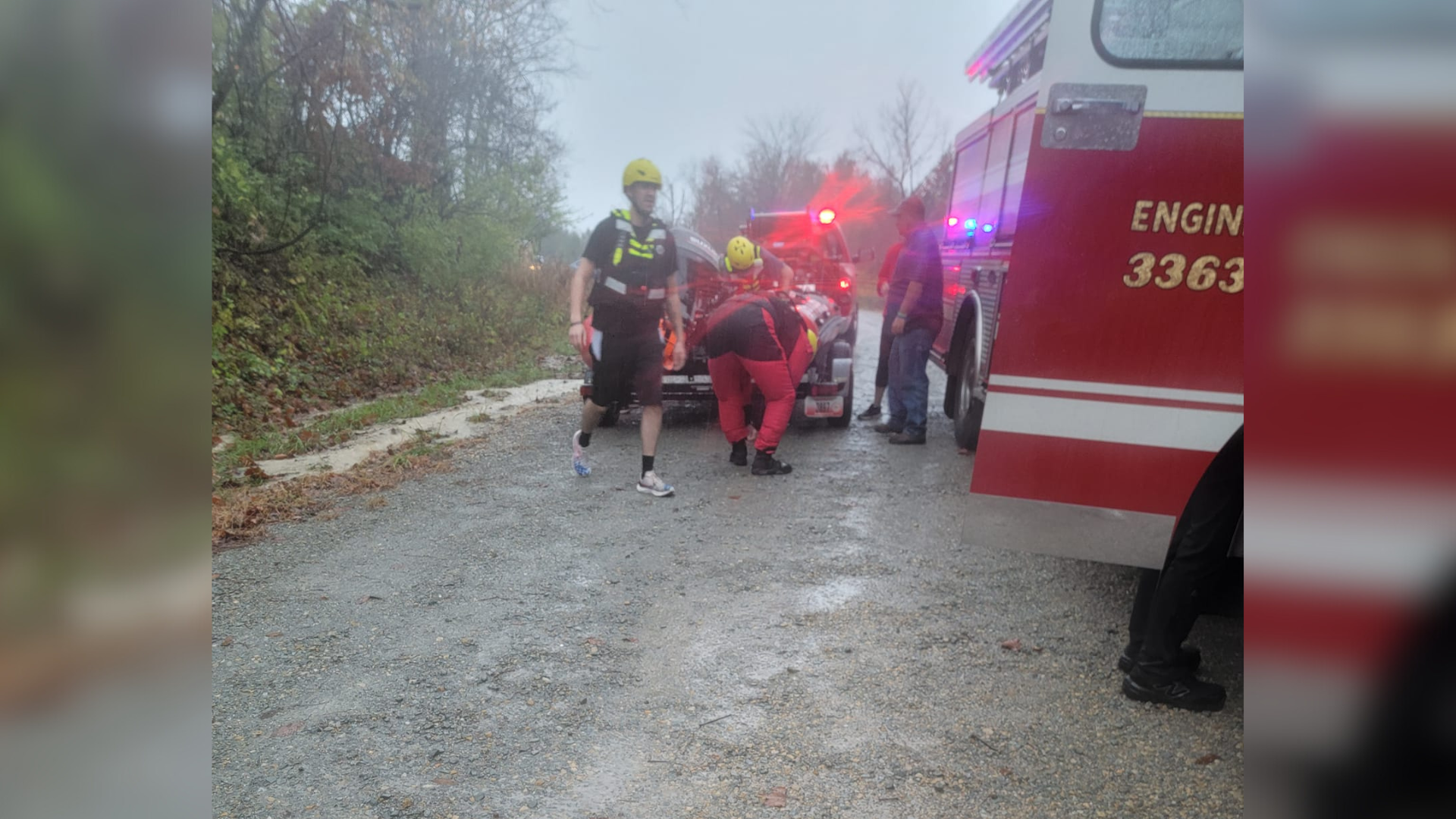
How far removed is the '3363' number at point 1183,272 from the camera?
3.00 metres

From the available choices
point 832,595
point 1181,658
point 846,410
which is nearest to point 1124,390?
point 1181,658

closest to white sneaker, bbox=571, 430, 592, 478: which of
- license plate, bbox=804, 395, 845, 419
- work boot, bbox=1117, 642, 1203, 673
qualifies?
license plate, bbox=804, 395, 845, 419

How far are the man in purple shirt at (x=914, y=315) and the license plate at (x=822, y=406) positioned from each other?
1.66 feet

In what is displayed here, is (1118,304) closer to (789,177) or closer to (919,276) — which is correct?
(919,276)

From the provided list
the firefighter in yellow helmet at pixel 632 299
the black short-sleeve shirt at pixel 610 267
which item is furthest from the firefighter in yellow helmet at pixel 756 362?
the black short-sleeve shirt at pixel 610 267

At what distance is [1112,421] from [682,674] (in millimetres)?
1840

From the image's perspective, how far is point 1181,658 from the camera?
327 cm

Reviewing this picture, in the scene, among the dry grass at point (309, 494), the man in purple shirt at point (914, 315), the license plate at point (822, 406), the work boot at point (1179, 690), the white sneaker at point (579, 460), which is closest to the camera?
the work boot at point (1179, 690)

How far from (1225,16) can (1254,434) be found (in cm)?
272

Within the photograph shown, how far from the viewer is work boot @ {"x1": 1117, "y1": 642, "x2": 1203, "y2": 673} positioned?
3271mm

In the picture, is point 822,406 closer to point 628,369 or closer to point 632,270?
point 628,369

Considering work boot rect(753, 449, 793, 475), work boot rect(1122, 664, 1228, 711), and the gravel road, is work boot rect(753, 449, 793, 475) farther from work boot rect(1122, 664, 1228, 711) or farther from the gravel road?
work boot rect(1122, 664, 1228, 711)

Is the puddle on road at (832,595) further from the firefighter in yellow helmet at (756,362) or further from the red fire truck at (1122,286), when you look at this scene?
the firefighter in yellow helmet at (756,362)

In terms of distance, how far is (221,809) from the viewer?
2.48 meters
